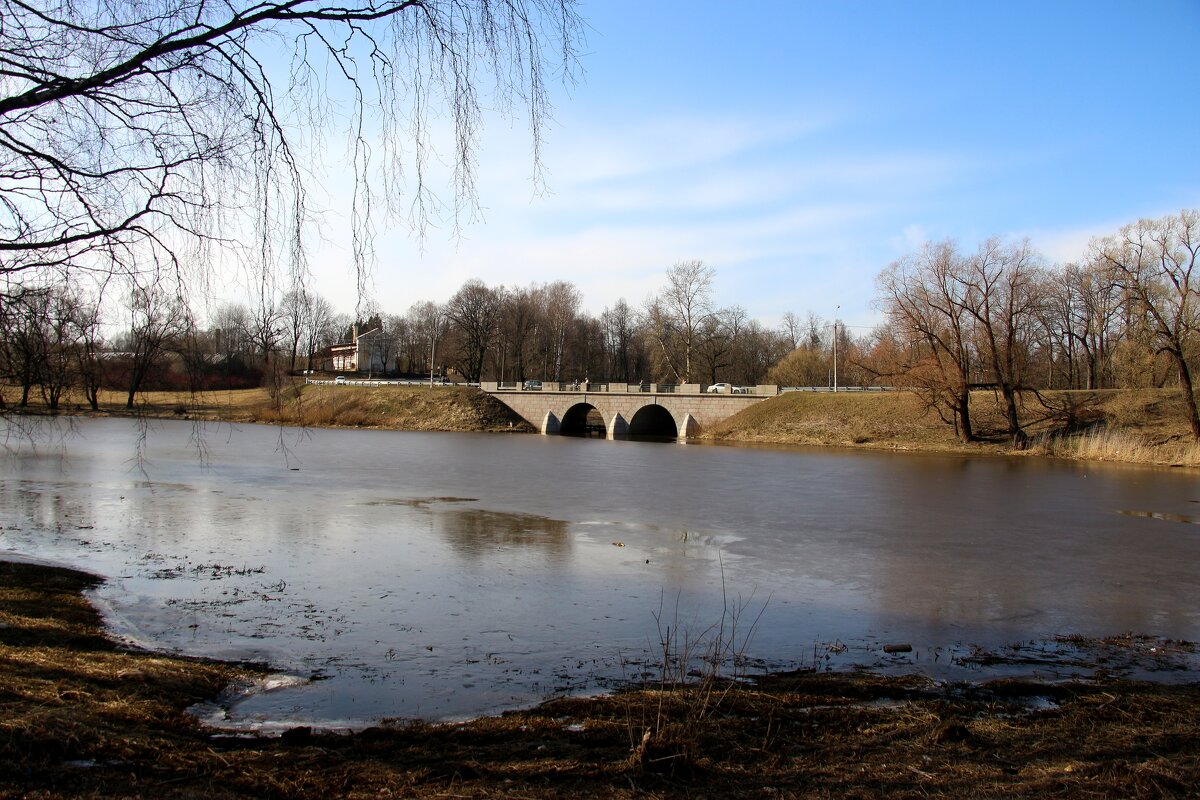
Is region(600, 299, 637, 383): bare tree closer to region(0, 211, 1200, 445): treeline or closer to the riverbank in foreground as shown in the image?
region(0, 211, 1200, 445): treeline

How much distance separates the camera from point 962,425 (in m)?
48.5

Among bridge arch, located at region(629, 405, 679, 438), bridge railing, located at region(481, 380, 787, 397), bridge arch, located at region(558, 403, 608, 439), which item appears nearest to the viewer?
bridge railing, located at region(481, 380, 787, 397)

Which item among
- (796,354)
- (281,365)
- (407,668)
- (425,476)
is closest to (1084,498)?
(425,476)

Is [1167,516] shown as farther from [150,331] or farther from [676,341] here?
[676,341]

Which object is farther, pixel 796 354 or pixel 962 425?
pixel 796 354

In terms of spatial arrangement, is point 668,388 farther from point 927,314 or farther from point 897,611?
point 897,611

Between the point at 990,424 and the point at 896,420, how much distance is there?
5890 mm

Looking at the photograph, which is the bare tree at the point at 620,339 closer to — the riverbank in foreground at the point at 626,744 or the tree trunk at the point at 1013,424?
the tree trunk at the point at 1013,424

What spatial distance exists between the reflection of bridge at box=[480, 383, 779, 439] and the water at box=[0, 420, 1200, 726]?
110 ft

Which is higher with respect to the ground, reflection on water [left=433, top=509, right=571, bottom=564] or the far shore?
the far shore

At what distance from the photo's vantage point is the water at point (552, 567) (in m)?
8.83

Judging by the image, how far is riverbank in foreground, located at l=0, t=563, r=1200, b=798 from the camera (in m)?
4.54

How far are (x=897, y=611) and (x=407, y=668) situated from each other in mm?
7186

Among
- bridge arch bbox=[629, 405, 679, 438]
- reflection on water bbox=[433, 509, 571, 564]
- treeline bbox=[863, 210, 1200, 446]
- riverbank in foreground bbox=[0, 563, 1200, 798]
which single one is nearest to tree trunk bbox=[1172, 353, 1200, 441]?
treeline bbox=[863, 210, 1200, 446]
